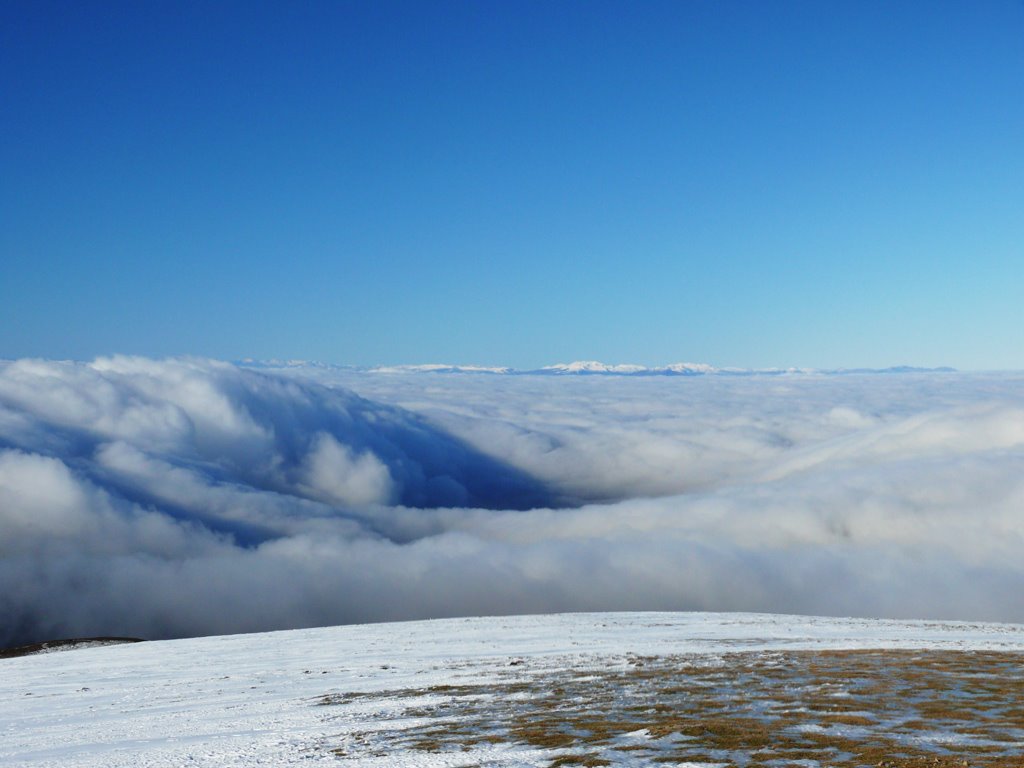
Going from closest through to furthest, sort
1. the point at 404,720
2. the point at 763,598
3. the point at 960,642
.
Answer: the point at 404,720, the point at 960,642, the point at 763,598

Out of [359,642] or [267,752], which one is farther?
[359,642]

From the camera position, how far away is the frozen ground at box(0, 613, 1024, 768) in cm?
1471

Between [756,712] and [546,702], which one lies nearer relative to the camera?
[756,712]

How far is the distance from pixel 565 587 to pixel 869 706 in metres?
174

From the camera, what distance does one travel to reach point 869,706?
18203 mm

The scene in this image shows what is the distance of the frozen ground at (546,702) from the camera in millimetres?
14711

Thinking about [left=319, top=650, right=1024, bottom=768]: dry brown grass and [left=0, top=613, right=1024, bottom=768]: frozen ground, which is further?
[left=0, top=613, right=1024, bottom=768]: frozen ground

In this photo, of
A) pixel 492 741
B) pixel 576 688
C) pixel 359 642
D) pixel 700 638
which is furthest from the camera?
pixel 359 642

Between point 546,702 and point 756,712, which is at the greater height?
point 756,712

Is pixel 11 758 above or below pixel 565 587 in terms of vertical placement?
above

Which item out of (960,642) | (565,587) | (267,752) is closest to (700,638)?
(960,642)

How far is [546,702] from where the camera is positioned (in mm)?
Result: 20969

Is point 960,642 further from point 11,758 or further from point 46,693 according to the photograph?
point 46,693

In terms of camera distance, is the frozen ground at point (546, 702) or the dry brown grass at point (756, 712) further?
the frozen ground at point (546, 702)
